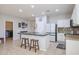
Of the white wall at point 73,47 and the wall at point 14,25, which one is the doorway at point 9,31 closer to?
the wall at point 14,25

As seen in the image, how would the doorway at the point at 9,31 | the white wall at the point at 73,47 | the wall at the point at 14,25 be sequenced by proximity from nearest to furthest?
1. the white wall at the point at 73,47
2. the wall at the point at 14,25
3. the doorway at the point at 9,31

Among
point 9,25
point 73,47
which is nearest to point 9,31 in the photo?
point 9,25

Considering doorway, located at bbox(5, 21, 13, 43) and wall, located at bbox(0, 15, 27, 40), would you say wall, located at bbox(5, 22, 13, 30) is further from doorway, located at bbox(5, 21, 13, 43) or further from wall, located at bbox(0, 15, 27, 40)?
wall, located at bbox(0, 15, 27, 40)

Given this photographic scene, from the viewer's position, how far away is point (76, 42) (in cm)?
316

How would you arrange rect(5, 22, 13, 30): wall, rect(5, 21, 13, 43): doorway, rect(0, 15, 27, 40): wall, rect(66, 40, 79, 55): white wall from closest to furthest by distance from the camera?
rect(66, 40, 79, 55): white wall → rect(0, 15, 27, 40): wall → rect(5, 21, 13, 43): doorway → rect(5, 22, 13, 30): wall

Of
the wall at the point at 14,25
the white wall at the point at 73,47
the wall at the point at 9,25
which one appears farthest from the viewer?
the wall at the point at 9,25

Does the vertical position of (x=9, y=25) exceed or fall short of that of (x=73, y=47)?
it exceeds it

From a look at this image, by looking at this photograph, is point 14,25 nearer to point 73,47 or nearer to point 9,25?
point 9,25

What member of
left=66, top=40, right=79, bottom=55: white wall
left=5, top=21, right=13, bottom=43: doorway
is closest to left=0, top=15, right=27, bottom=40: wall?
left=5, top=21, right=13, bottom=43: doorway

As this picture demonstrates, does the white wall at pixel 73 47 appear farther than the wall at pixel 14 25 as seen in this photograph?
No

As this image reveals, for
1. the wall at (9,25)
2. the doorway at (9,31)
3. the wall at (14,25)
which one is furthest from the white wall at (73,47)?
the wall at (9,25)

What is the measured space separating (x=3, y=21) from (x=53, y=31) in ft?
11.8

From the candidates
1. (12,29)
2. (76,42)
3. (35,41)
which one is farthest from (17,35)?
(76,42)
